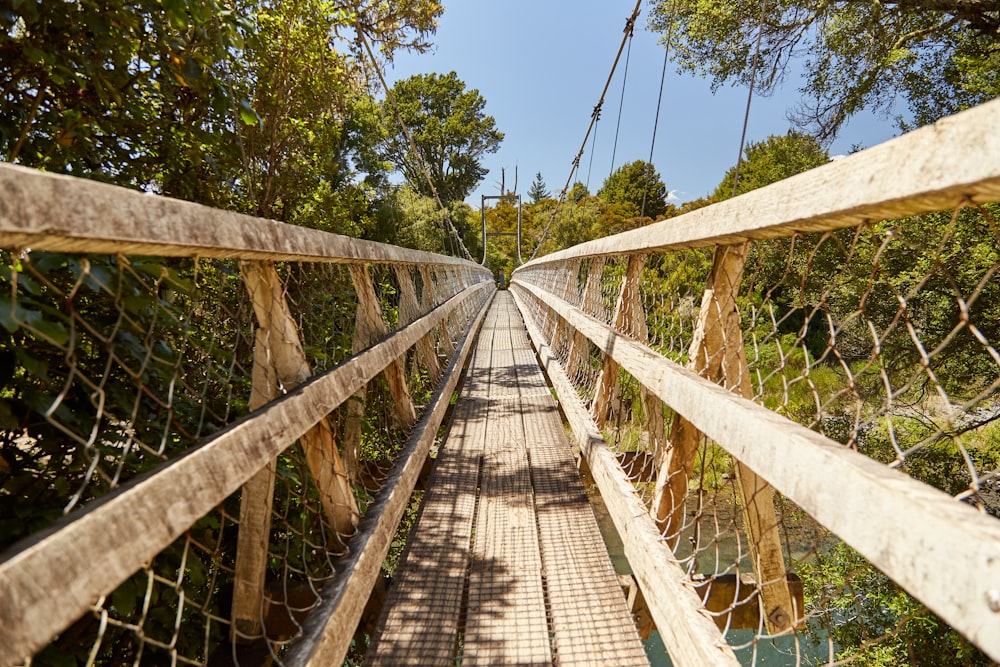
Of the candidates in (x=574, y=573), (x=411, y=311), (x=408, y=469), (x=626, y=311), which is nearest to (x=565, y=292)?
(x=411, y=311)

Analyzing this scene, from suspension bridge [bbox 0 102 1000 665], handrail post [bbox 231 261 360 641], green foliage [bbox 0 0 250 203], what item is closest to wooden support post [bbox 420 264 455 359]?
suspension bridge [bbox 0 102 1000 665]

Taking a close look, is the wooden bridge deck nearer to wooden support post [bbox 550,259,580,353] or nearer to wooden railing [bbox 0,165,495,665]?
wooden railing [bbox 0,165,495,665]

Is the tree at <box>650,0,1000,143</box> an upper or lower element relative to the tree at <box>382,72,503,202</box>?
lower

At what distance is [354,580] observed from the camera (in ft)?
4.52

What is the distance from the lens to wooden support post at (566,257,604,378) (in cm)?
306

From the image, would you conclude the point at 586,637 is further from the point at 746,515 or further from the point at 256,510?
the point at 256,510

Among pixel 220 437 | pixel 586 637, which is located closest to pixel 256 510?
pixel 220 437

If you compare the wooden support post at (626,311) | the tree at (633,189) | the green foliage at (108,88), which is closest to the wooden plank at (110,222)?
the green foliage at (108,88)

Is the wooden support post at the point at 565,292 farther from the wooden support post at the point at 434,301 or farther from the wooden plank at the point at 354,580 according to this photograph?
the wooden plank at the point at 354,580

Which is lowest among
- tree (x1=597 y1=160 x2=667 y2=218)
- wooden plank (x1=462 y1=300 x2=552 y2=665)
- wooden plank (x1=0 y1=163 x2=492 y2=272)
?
wooden plank (x1=462 y1=300 x2=552 y2=665)

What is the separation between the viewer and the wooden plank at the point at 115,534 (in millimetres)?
508

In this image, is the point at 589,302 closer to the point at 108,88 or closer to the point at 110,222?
the point at 108,88

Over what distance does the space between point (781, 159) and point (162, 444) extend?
984 inches

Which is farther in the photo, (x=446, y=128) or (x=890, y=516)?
(x=446, y=128)
